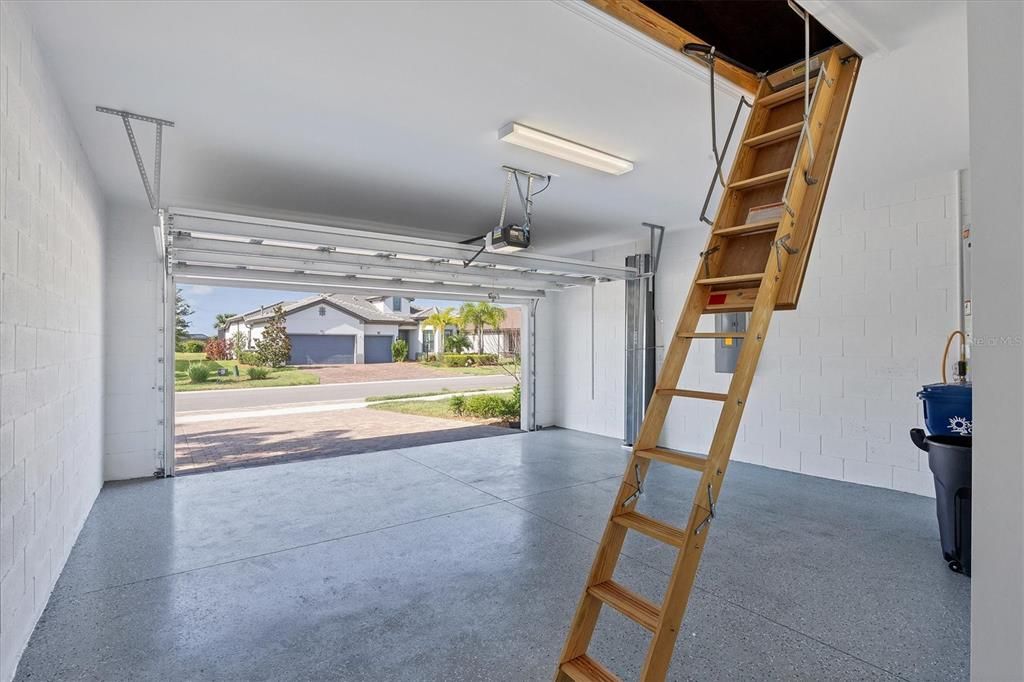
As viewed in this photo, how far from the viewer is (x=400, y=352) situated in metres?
20.4

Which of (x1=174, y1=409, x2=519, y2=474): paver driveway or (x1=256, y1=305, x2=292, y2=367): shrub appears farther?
(x1=256, y1=305, x2=292, y2=367): shrub

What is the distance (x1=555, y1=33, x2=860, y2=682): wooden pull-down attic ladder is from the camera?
1783 mm

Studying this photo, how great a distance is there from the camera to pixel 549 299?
9.27 meters

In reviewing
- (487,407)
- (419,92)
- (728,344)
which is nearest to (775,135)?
(419,92)

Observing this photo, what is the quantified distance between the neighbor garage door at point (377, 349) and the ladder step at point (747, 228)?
730 inches

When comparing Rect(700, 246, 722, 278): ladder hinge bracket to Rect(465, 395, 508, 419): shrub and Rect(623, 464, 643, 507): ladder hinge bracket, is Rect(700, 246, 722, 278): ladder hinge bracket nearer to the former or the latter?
Rect(623, 464, 643, 507): ladder hinge bracket

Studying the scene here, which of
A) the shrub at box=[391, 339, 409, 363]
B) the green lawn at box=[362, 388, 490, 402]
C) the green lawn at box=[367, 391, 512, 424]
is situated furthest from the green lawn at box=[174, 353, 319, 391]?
the green lawn at box=[367, 391, 512, 424]

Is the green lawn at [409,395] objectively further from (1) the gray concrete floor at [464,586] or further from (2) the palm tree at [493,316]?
(1) the gray concrete floor at [464,586]

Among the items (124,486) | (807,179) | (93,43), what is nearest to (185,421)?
(124,486)

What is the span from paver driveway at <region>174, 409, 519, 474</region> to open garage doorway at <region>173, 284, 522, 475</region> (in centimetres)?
2

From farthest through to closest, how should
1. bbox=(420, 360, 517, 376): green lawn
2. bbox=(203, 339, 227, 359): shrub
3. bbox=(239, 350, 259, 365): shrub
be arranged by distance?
bbox=(420, 360, 517, 376): green lawn
bbox=(239, 350, 259, 365): shrub
bbox=(203, 339, 227, 359): shrub

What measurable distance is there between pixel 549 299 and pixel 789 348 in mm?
4248

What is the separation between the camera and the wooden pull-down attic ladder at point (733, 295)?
70.2 inches

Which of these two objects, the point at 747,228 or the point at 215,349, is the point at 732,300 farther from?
the point at 215,349
